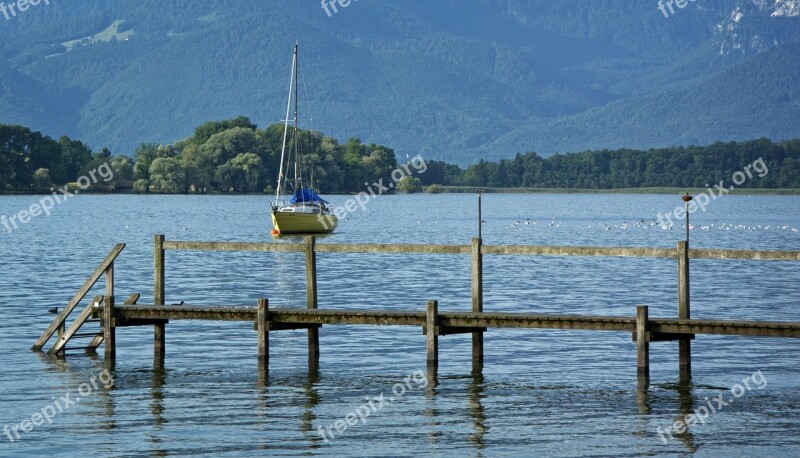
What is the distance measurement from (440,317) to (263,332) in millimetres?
3769

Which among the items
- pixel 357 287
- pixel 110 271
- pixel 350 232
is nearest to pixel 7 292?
pixel 357 287

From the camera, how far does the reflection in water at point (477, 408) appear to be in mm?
21719

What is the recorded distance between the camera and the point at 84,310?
2892cm

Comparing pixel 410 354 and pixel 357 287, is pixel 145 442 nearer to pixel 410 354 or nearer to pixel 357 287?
pixel 410 354

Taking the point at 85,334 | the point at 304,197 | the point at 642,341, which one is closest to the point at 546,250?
the point at 642,341

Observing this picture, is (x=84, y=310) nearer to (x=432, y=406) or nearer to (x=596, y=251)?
(x=432, y=406)

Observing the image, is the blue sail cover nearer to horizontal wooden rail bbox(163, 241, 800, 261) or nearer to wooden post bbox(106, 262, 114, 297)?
wooden post bbox(106, 262, 114, 297)

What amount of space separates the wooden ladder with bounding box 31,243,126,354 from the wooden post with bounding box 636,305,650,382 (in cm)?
1024

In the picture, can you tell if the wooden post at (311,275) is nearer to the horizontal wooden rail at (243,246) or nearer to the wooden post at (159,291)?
the horizontal wooden rail at (243,246)

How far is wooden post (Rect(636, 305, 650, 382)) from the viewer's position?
81.4 ft

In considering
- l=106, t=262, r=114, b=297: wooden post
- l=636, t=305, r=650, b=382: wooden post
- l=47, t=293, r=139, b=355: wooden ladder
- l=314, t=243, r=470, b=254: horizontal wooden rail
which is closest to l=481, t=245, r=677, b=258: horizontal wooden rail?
l=314, t=243, r=470, b=254: horizontal wooden rail

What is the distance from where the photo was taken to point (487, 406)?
24297 millimetres

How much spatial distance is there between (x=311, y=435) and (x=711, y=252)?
27.3ft

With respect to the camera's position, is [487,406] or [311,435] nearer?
[311,435]
